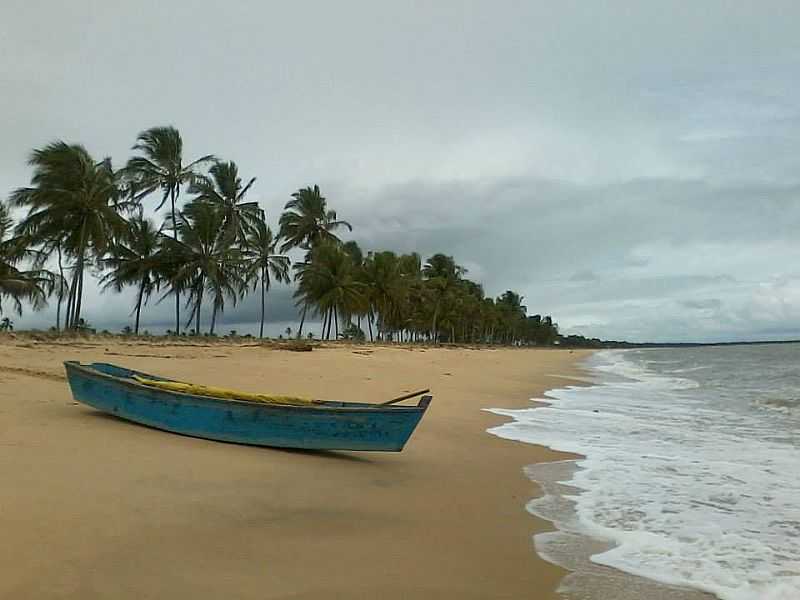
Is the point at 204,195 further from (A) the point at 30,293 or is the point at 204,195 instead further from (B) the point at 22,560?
(B) the point at 22,560

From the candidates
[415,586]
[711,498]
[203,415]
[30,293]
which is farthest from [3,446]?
[30,293]

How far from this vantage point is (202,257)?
3350 centimetres

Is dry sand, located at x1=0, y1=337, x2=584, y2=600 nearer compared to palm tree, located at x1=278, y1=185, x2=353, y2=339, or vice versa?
dry sand, located at x1=0, y1=337, x2=584, y2=600

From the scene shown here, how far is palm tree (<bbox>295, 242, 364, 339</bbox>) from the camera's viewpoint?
42531 millimetres

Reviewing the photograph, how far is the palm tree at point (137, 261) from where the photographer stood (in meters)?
34.3

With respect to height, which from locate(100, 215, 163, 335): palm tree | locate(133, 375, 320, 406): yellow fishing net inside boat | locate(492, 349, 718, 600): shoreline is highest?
locate(100, 215, 163, 335): palm tree

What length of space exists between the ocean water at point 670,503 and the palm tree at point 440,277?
56.3 metres

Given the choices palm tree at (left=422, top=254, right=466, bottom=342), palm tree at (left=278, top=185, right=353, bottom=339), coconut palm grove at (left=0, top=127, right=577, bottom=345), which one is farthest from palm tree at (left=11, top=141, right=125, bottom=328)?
palm tree at (left=422, top=254, right=466, bottom=342)

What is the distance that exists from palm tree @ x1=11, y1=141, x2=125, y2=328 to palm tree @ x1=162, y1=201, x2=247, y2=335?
215 inches

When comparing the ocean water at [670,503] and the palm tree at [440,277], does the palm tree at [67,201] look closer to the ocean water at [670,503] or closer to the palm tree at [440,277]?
the ocean water at [670,503]

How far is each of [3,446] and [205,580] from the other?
328cm

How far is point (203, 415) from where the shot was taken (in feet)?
22.4

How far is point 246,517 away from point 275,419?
2.03m

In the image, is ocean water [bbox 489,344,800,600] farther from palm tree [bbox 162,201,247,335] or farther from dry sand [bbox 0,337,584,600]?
palm tree [bbox 162,201,247,335]
